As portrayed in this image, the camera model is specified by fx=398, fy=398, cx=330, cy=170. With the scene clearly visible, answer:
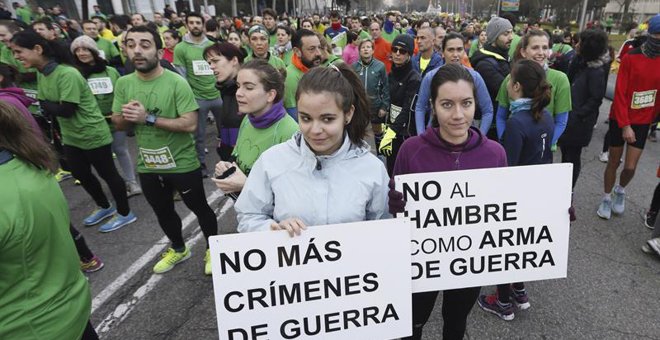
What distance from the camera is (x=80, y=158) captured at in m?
4.30

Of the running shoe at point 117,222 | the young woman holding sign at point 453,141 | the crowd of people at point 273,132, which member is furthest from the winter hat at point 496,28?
the running shoe at point 117,222

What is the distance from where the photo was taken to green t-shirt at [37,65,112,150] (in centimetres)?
389

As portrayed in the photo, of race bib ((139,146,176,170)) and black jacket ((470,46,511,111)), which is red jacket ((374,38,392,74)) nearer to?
black jacket ((470,46,511,111))

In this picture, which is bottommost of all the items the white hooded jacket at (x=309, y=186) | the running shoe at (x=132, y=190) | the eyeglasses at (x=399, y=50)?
the running shoe at (x=132, y=190)

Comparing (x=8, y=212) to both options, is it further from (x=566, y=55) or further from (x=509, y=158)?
(x=566, y=55)

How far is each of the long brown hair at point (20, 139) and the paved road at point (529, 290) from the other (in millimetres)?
1684

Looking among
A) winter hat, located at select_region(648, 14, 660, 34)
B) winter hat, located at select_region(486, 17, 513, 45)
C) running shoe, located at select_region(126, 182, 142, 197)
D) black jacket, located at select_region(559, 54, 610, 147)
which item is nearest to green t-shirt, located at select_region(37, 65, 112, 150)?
running shoe, located at select_region(126, 182, 142, 197)

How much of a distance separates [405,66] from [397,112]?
1.67 feet

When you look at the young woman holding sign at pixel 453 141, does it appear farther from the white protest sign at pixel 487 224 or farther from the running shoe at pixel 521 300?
the running shoe at pixel 521 300

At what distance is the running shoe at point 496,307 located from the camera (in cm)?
291

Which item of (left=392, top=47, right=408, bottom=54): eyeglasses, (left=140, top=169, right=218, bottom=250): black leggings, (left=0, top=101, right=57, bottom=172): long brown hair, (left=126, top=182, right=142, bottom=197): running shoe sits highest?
(left=392, top=47, right=408, bottom=54): eyeglasses

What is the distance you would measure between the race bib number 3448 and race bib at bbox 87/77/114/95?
7.67 feet

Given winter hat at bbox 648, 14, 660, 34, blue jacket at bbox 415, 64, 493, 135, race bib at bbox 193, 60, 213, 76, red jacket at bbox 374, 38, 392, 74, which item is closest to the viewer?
blue jacket at bbox 415, 64, 493, 135

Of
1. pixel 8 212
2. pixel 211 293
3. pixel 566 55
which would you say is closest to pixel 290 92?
pixel 211 293
